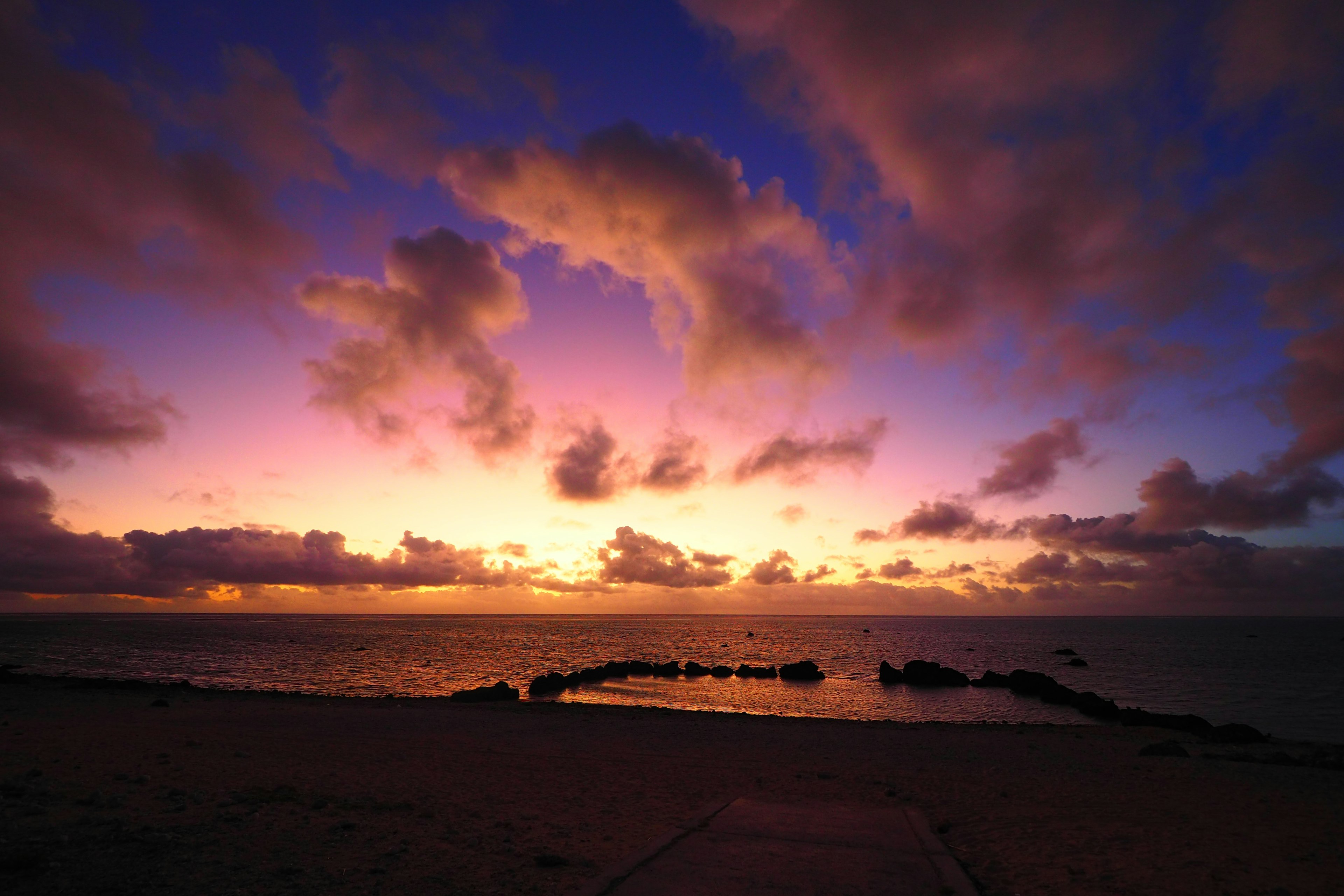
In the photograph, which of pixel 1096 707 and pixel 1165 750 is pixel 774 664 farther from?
pixel 1165 750

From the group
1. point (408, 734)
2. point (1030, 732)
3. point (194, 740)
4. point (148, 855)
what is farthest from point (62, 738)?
point (1030, 732)

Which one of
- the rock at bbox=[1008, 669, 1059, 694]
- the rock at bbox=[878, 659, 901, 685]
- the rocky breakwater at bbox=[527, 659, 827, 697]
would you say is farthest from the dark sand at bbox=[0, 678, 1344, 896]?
the rocky breakwater at bbox=[527, 659, 827, 697]

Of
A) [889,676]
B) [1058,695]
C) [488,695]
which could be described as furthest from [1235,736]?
[488,695]

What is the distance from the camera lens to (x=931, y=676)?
164 ft

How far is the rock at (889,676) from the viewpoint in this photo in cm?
5125

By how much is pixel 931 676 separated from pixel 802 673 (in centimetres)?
1067

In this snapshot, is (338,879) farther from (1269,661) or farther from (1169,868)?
(1269,661)

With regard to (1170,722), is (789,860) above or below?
above

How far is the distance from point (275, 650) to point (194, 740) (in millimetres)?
74668

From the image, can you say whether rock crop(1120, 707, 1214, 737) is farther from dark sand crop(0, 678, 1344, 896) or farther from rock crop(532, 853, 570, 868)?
rock crop(532, 853, 570, 868)

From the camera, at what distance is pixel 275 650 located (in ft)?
255

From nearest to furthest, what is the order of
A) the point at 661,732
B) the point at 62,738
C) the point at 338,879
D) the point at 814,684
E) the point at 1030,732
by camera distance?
the point at 338,879
the point at 62,738
the point at 661,732
the point at 1030,732
the point at 814,684

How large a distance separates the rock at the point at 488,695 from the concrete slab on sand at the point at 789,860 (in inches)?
994

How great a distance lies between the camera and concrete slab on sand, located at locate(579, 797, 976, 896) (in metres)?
6.85
